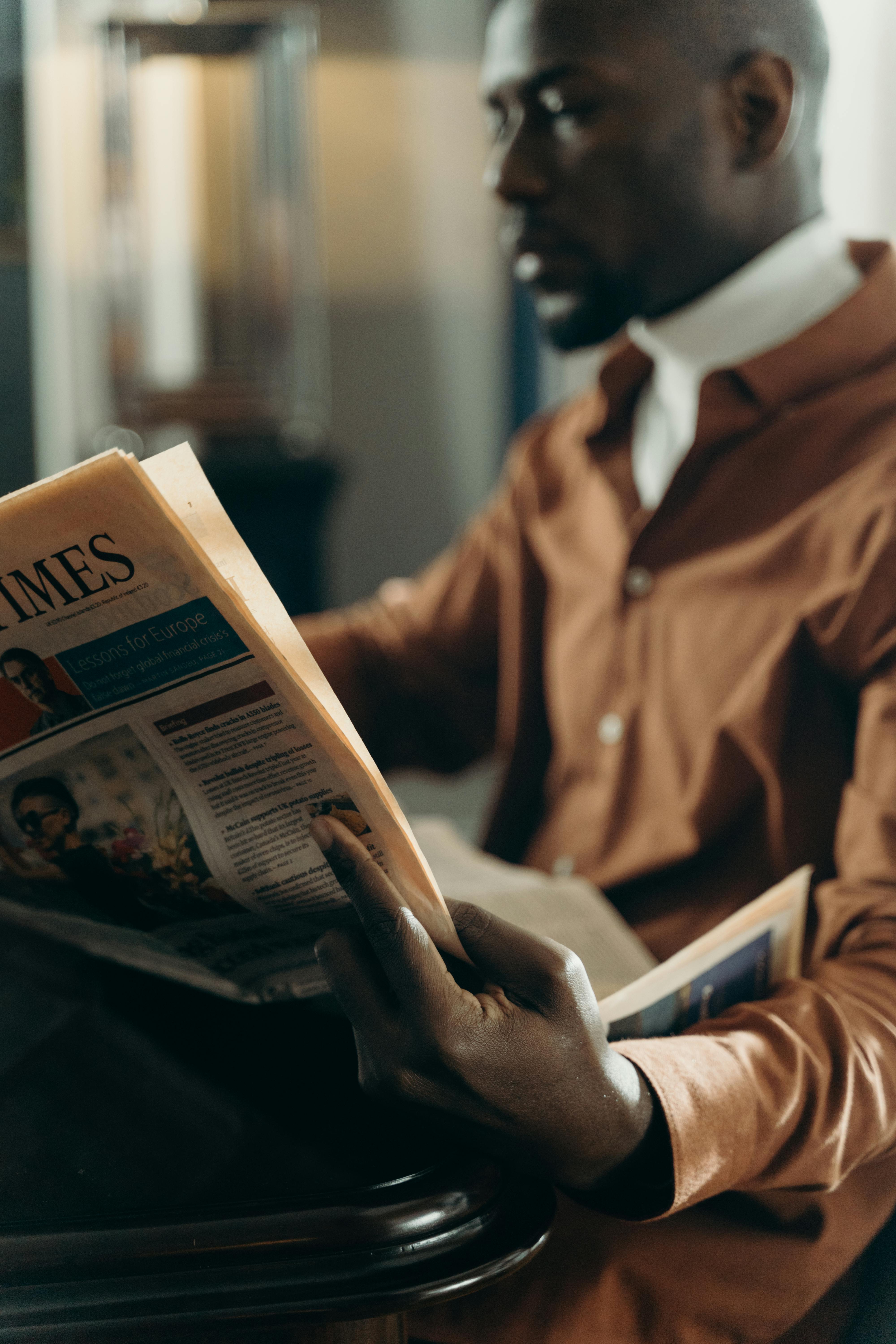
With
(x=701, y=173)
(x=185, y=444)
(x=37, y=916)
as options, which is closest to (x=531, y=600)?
(x=701, y=173)

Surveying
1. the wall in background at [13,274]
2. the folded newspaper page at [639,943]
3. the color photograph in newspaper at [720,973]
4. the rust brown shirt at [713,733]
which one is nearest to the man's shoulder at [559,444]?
the rust brown shirt at [713,733]

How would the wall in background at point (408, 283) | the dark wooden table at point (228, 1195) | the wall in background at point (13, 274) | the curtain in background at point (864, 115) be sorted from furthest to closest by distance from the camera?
1. the wall in background at point (408, 283)
2. the wall in background at point (13, 274)
3. the curtain in background at point (864, 115)
4. the dark wooden table at point (228, 1195)

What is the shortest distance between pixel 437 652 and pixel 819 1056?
0.73 meters

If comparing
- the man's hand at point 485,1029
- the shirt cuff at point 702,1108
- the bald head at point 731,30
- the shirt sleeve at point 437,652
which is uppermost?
the bald head at point 731,30

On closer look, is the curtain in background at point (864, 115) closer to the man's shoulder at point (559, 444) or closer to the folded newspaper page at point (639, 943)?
the man's shoulder at point (559, 444)

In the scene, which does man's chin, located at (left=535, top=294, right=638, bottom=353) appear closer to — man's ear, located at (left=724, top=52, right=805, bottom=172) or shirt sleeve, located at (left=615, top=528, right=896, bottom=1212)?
man's ear, located at (left=724, top=52, right=805, bottom=172)

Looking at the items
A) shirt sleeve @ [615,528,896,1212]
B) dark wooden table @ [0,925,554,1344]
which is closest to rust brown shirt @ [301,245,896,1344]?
shirt sleeve @ [615,528,896,1212]

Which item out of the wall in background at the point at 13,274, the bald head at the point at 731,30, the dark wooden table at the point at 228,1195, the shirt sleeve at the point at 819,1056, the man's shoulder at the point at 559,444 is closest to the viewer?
A: the dark wooden table at the point at 228,1195

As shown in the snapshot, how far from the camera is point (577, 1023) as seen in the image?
50 cm

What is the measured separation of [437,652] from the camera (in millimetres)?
1262

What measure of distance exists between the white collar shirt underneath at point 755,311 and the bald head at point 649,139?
0.05ft

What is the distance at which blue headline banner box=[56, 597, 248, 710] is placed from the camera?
0.48m

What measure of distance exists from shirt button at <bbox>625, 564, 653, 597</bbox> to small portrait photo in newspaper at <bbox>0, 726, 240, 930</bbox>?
1.61ft

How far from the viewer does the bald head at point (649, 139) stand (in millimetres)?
874
